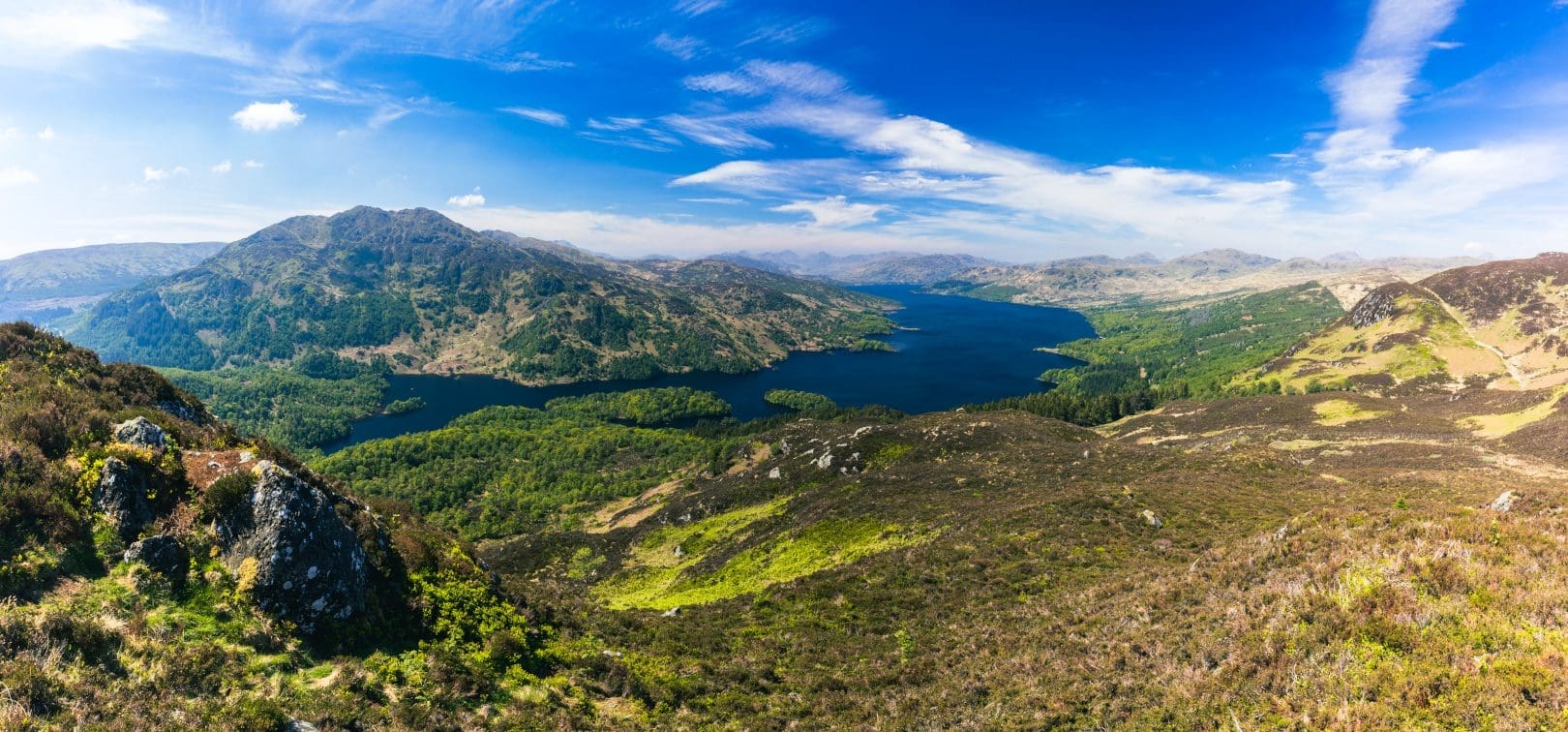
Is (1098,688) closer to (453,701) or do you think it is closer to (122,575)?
(453,701)

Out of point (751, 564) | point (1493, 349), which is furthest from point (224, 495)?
point (1493, 349)

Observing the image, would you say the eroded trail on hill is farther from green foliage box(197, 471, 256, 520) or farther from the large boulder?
green foliage box(197, 471, 256, 520)

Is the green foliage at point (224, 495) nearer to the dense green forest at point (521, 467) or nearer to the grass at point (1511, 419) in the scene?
the dense green forest at point (521, 467)

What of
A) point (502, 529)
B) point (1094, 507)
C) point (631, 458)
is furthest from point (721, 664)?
point (631, 458)

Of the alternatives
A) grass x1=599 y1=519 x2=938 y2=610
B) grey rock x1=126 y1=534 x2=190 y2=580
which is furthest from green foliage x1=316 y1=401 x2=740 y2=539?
grey rock x1=126 y1=534 x2=190 y2=580

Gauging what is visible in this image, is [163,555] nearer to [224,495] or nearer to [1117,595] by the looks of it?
[224,495]

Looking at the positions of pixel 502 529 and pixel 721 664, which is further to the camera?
pixel 502 529
